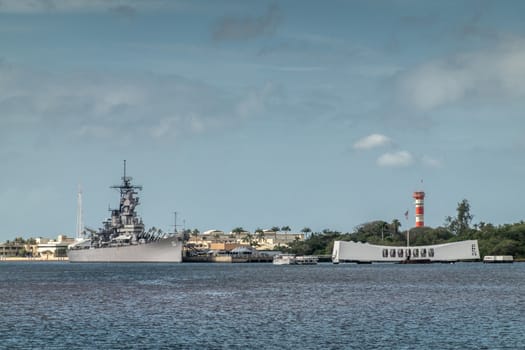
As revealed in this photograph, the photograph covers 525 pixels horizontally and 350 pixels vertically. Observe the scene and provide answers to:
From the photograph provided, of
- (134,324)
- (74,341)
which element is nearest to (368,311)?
(134,324)

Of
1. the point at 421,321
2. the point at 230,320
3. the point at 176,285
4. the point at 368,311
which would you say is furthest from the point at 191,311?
the point at 176,285

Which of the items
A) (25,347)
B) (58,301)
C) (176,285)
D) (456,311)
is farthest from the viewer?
(176,285)

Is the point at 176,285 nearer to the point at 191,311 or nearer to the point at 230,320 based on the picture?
the point at 191,311

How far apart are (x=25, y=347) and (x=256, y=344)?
1455cm

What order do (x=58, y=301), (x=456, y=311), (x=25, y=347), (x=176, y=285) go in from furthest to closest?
(x=176, y=285) → (x=58, y=301) → (x=456, y=311) → (x=25, y=347)

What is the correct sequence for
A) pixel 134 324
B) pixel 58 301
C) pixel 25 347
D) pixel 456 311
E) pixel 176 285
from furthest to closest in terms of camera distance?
pixel 176 285 → pixel 58 301 → pixel 456 311 → pixel 134 324 → pixel 25 347

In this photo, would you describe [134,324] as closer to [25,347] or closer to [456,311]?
[25,347]

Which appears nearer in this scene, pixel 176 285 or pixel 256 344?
pixel 256 344

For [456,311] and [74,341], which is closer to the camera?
[74,341]

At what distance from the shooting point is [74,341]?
64250mm

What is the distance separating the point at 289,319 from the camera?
78625mm

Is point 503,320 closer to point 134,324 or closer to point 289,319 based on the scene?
point 289,319

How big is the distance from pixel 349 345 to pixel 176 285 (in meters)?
78.1

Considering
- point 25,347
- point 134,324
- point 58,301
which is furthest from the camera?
point 58,301
